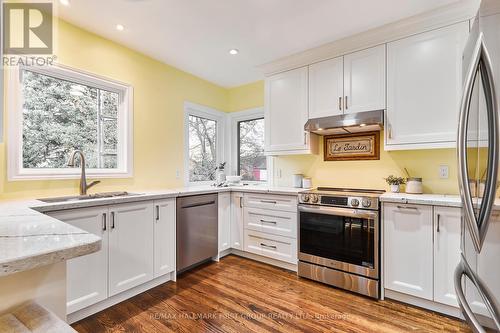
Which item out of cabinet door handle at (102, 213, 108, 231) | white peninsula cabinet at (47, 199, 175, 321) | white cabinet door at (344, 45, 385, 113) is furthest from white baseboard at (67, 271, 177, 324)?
white cabinet door at (344, 45, 385, 113)

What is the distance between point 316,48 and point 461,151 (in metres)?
2.03

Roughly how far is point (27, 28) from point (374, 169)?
11.8ft

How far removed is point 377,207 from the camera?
2.23 meters

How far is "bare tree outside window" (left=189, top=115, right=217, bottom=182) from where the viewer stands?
3709 mm

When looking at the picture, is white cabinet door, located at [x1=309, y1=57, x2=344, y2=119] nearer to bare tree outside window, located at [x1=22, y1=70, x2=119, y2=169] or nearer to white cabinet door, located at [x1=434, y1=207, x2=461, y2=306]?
white cabinet door, located at [x1=434, y1=207, x2=461, y2=306]

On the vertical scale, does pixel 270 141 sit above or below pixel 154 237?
above

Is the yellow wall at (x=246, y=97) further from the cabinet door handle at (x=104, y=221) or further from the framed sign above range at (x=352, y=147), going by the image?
the cabinet door handle at (x=104, y=221)

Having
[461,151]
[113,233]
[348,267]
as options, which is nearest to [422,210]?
[348,267]

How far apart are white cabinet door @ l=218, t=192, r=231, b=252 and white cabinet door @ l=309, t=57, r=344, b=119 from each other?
1497 millimetres

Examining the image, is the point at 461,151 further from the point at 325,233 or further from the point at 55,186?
the point at 55,186

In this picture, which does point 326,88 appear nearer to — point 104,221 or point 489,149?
point 489,149

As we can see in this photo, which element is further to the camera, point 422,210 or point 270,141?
point 270,141

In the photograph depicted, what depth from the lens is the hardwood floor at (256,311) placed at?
6.05 ft

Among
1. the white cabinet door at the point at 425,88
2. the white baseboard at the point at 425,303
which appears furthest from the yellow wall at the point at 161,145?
the white baseboard at the point at 425,303
